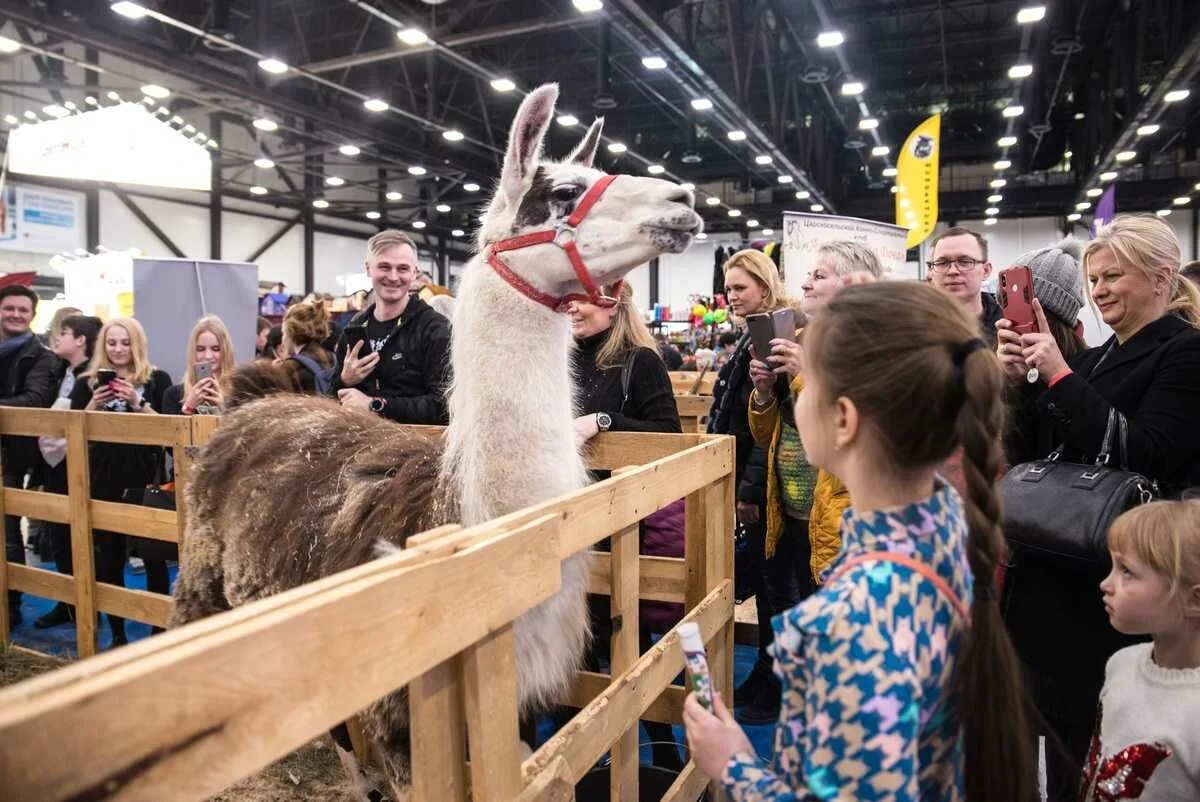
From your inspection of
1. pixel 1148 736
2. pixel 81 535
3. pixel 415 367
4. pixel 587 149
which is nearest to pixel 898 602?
pixel 1148 736

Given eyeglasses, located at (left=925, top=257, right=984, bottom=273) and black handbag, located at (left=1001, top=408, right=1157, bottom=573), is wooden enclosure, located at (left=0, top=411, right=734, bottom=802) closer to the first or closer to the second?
black handbag, located at (left=1001, top=408, right=1157, bottom=573)

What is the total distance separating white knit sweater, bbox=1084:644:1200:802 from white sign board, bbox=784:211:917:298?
2.98 m

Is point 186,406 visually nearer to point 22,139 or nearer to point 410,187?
point 22,139

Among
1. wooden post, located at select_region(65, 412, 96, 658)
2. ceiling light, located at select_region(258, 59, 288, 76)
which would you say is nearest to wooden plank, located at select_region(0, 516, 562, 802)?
wooden post, located at select_region(65, 412, 96, 658)

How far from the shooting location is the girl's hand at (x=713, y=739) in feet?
3.60

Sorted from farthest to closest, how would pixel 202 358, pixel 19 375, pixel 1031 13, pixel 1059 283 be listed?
pixel 1031 13, pixel 19 375, pixel 202 358, pixel 1059 283

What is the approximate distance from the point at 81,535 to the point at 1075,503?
4031mm

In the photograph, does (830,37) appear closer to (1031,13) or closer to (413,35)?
(1031,13)

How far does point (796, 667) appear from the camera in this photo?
1.02m

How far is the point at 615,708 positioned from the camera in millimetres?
1645

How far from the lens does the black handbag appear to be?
177cm

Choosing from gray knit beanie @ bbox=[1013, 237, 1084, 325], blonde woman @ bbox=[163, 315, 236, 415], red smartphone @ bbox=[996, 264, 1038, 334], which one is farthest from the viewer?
blonde woman @ bbox=[163, 315, 236, 415]

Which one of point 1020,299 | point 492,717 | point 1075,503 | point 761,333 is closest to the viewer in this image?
point 492,717

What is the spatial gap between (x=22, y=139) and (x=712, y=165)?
52.6ft
